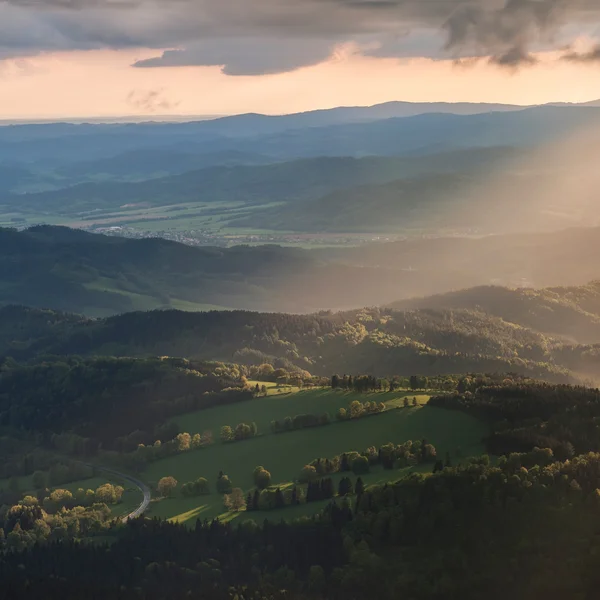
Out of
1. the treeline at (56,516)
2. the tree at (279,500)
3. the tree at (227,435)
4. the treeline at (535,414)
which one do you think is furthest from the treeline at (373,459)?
the treeline at (56,516)

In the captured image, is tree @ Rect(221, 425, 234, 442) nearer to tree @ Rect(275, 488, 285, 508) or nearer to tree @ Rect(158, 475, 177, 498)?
tree @ Rect(158, 475, 177, 498)

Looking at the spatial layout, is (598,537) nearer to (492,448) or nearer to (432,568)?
(432,568)

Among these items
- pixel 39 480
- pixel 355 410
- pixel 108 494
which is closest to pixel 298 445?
pixel 355 410

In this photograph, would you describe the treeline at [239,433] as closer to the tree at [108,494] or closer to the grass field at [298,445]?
the grass field at [298,445]

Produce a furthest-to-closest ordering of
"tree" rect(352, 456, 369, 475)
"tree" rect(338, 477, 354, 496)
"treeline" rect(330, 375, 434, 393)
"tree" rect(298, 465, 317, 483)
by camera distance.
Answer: "treeline" rect(330, 375, 434, 393)
"tree" rect(298, 465, 317, 483)
"tree" rect(352, 456, 369, 475)
"tree" rect(338, 477, 354, 496)

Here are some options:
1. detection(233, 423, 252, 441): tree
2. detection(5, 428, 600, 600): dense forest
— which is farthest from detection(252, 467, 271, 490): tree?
detection(233, 423, 252, 441): tree

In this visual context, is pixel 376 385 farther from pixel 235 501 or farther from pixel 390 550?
pixel 390 550

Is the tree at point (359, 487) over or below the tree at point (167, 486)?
over

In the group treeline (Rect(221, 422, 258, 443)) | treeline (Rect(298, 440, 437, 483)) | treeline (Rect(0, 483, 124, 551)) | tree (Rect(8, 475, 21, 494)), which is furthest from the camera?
treeline (Rect(221, 422, 258, 443))
